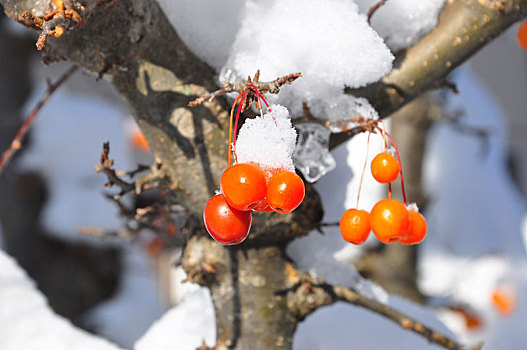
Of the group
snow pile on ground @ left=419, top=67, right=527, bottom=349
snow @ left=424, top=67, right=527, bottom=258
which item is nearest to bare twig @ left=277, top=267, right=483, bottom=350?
snow pile on ground @ left=419, top=67, right=527, bottom=349

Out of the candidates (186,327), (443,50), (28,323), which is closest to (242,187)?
(443,50)

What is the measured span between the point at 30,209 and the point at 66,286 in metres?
0.45

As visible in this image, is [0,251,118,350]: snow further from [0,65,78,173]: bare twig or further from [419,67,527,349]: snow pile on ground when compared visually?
[419,67,527,349]: snow pile on ground

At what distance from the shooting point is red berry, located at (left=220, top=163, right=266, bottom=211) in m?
0.60

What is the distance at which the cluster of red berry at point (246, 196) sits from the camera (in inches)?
23.6

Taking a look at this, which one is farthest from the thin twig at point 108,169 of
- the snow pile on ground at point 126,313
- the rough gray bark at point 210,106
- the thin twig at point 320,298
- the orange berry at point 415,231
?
the snow pile on ground at point 126,313

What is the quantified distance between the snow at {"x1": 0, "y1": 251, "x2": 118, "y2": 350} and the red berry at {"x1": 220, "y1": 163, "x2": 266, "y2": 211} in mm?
734

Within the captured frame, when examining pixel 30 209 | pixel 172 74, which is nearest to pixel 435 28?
pixel 172 74

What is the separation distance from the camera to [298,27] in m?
0.85

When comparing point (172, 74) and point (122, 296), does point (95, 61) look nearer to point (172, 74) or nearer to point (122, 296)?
point (172, 74)

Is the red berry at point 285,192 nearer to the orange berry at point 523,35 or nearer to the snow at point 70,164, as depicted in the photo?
the orange berry at point 523,35

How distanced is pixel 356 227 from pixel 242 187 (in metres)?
0.29

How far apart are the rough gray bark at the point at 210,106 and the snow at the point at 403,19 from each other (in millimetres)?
27

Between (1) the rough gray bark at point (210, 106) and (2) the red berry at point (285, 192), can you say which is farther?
(1) the rough gray bark at point (210, 106)
